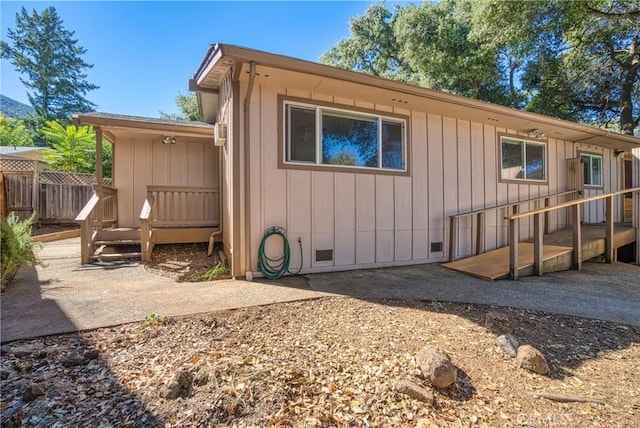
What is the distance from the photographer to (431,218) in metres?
5.63

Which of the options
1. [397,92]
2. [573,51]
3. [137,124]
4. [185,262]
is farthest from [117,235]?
[573,51]

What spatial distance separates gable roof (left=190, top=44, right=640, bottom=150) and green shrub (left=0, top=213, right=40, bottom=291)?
300 cm

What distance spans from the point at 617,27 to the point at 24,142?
32428 millimetres

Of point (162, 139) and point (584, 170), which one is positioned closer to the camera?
point (162, 139)

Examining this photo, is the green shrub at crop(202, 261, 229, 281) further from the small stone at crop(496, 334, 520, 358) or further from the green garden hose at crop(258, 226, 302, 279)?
the small stone at crop(496, 334, 520, 358)

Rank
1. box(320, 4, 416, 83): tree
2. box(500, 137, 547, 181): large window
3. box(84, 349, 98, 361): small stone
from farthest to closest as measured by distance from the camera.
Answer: box(320, 4, 416, 83): tree, box(500, 137, 547, 181): large window, box(84, 349, 98, 361): small stone

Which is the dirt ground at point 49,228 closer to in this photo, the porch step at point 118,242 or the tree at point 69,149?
the porch step at point 118,242

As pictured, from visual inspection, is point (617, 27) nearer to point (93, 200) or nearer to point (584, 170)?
point (584, 170)

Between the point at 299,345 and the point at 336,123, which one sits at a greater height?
the point at 336,123

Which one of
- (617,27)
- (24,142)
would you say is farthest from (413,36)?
(24,142)

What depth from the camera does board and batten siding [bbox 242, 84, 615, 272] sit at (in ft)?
A: 14.2

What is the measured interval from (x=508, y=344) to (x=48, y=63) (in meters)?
35.1

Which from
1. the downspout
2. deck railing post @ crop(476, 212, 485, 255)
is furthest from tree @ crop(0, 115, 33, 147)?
deck railing post @ crop(476, 212, 485, 255)

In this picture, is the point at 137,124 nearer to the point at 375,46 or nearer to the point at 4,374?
the point at 4,374
